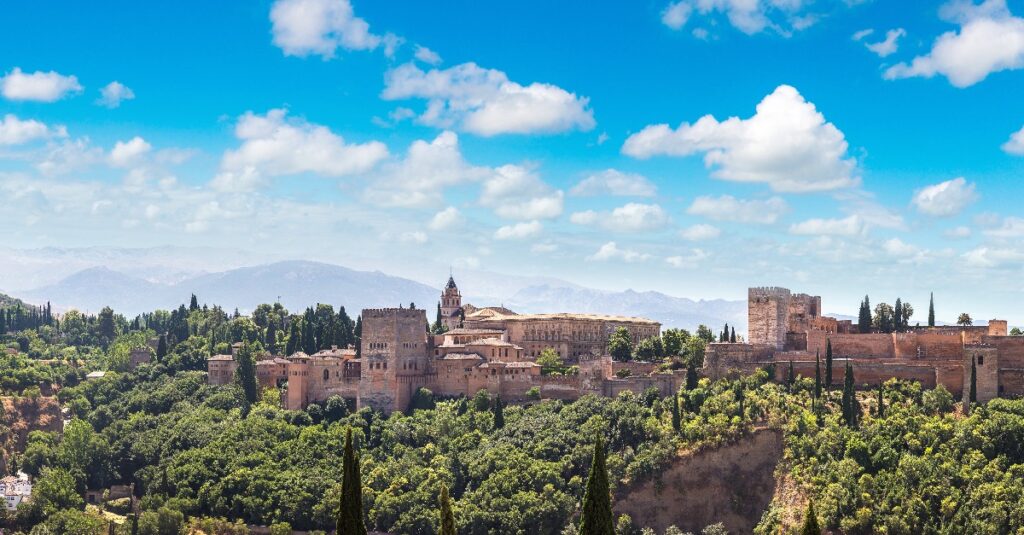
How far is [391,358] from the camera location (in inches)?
3398

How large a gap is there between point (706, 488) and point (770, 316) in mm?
14749

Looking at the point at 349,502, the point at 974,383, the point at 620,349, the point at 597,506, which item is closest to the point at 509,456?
the point at 620,349

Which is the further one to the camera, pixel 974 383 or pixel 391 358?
pixel 391 358

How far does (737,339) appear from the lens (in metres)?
94.2

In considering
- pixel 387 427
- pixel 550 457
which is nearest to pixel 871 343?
pixel 550 457

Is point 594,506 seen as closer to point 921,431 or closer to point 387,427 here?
point 921,431

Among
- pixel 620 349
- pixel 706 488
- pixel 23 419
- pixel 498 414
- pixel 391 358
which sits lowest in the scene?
pixel 706 488

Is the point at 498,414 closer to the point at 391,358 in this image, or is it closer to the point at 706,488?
the point at 391,358

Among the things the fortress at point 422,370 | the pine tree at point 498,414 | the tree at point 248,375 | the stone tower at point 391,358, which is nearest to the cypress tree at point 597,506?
the pine tree at point 498,414

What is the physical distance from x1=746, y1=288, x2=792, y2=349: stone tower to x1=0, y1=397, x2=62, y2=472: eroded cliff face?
5396 cm

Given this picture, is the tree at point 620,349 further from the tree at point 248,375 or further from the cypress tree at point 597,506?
the cypress tree at point 597,506

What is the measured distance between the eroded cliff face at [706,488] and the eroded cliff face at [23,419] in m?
48.4

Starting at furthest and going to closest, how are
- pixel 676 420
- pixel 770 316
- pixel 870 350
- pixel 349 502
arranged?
pixel 770 316 → pixel 870 350 → pixel 676 420 → pixel 349 502

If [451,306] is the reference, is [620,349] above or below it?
below
